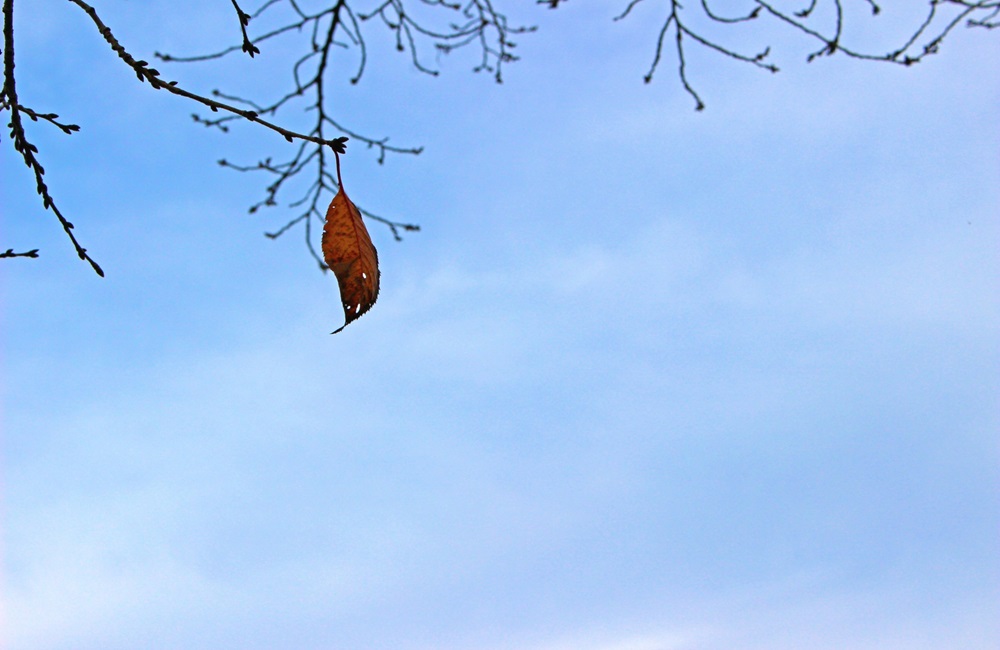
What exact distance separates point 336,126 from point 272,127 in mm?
2863

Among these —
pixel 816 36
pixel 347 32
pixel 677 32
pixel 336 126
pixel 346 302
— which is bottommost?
pixel 346 302

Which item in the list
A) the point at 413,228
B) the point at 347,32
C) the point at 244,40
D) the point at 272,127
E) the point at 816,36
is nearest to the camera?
the point at 272,127

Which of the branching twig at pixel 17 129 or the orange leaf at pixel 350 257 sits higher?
the branching twig at pixel 17 129

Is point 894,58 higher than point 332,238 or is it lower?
higher

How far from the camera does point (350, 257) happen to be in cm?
123

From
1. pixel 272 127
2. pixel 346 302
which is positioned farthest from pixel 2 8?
pixel 346 302

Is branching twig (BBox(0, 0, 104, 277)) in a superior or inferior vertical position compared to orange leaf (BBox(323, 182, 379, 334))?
superior

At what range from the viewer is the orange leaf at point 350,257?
1205 millimetres

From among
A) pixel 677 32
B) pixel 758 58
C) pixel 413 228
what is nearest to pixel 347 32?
pixel 413 228

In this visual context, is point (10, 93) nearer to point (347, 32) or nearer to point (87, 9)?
point (87, 9)

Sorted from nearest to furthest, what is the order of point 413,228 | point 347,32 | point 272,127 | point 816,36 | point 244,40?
point 272,127 < point 244,40 < point 816,36 < point 347,32 < point 413,228

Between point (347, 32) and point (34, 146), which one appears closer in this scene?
point (34, 146)

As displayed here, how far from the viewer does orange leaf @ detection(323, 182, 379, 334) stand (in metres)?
1.21

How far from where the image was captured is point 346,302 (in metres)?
1.20
